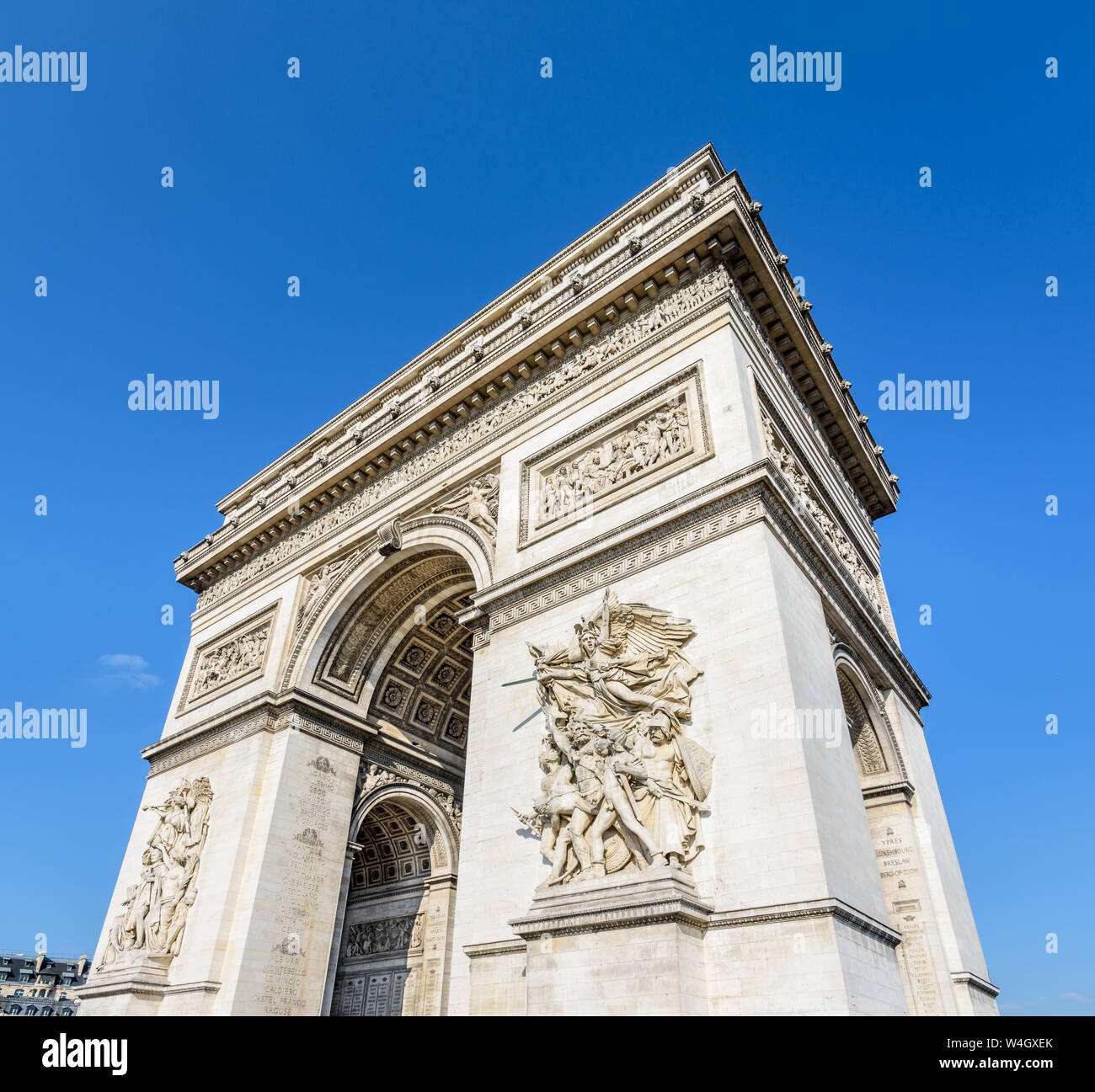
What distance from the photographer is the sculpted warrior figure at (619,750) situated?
8.03 metres

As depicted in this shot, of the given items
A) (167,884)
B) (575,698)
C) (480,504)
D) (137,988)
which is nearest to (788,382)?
(480,504)

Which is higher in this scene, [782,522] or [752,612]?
[782,522]

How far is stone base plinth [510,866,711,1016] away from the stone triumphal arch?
31 mm

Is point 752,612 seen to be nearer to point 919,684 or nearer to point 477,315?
point 919,684

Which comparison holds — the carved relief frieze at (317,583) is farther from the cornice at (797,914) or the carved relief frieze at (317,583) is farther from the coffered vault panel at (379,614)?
the cornice at (797,914)

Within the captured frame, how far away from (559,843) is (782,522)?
4702 mm

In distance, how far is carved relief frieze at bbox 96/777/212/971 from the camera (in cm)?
1314

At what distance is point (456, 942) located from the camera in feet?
30.9

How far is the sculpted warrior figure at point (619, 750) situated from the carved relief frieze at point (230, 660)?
27.8 ft

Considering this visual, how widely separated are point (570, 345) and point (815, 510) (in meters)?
4.96

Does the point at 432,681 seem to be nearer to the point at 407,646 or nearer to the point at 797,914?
the point at 407,646

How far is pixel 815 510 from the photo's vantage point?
1322 cm

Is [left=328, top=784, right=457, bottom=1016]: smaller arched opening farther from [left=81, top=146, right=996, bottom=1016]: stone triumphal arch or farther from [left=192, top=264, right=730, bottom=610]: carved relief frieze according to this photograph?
[left=192, top=264, right=730, bottom=610]: carved relief frieze
